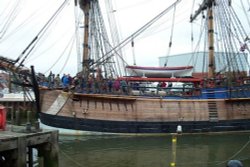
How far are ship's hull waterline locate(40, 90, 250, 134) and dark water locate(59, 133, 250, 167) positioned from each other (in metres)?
1.01

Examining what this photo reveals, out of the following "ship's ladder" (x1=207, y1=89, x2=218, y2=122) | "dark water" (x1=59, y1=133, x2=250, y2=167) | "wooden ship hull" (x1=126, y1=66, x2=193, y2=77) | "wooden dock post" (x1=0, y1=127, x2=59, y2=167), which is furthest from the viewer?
"wooden ship hull" (x1=126, y1=66, x2=193, y2=77)

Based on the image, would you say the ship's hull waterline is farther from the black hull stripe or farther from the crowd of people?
the crowd of people

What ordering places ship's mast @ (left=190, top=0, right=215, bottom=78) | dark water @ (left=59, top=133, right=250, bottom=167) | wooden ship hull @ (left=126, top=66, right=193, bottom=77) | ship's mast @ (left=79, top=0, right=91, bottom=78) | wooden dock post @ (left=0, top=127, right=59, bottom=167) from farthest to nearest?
ship's mast @ (left=190, top=0, right=215, bottom=78) → ship's mast @ (left=79, top=0, right=91, bottom=78) → wooden ship hull @ (left=126, top=66, right=193, bottom=77) → dark water @ (left=59, top=133, right=250, bottom=167) → wooden dock post @ (left=0, top=127, right=59, bottom=167)

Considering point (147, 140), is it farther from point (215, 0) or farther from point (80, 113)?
point (215, 0)

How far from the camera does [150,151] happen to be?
63.6ft

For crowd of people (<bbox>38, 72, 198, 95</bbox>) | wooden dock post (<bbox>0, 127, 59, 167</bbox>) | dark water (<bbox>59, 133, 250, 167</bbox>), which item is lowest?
dark water (<bbox>59, 133, 250, 167</bbox>)

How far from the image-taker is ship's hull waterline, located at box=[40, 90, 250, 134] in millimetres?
24938

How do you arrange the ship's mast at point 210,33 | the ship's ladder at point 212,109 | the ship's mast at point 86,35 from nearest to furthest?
1. the ship's ladder at point 212,109
2. the ship's mast at point 86,35
3. the ship's mast at point 210,33

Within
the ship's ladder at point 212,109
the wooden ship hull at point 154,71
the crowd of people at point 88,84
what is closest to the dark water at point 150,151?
the ship's ladder at point 212,109

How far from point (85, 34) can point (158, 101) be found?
7.58 m

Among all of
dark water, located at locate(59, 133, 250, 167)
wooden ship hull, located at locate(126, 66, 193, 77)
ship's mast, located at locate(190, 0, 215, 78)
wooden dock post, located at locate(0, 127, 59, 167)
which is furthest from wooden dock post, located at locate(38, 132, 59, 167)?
ship's mast, located at locate(190, 0, 215, 78)

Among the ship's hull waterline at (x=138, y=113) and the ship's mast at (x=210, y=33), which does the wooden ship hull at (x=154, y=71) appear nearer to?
the ship's hull waterline at (x=138, y=113)

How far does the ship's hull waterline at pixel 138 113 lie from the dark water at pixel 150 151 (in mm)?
1014

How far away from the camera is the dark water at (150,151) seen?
53.4 ft
